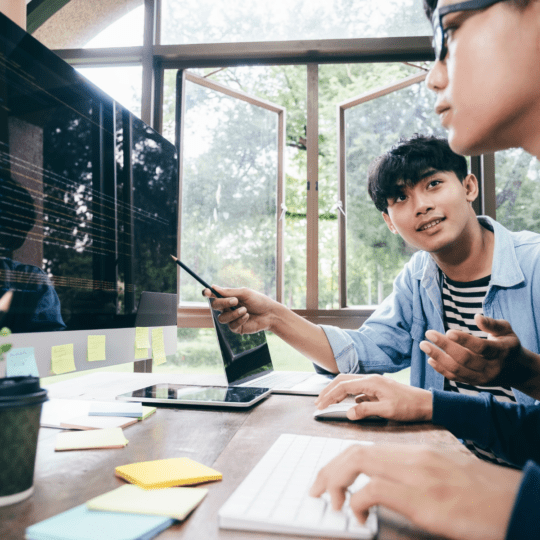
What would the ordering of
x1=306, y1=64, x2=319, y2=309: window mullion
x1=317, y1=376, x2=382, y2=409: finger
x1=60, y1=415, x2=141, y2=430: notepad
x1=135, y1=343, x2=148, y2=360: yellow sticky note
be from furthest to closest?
1. x1=306, y1=64, x2=319, y2=309: window mullion
2. x1=135, y1=343, x2=148, y2=360: yellow sticky note
3. x1=317, y1=376, x2=382, y2=409: finger
4. x1=60, y1=415, x2=141, y2=430: notepad

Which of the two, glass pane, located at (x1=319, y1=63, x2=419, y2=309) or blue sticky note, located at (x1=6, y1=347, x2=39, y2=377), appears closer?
blue sticky note, located at (x1=6, y1=347, x2=39, y2=377)

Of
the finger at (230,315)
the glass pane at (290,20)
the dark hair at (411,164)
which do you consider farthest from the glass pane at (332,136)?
the finger at (230,315)

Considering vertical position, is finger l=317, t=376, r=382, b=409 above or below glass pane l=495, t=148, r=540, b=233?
below

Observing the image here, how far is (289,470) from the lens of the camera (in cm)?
48

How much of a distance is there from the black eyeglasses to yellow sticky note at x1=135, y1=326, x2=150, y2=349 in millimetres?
829

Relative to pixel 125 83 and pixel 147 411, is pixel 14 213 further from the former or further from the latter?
pixel 125 83

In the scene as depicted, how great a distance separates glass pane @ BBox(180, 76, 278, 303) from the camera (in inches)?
90.4

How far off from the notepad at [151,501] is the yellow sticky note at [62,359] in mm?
367

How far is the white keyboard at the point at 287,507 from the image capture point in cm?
35

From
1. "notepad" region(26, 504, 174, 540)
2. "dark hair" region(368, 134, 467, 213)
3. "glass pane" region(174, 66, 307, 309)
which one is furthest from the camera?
"glass pane" region(174, 66, 307, 309)

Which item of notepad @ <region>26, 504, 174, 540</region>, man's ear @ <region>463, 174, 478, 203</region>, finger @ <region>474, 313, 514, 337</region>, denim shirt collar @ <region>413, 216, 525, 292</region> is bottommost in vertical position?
notepad @ <region>26, 504, 174, 540</region>

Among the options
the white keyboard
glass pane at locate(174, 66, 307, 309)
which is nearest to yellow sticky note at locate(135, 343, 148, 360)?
the white keyboard

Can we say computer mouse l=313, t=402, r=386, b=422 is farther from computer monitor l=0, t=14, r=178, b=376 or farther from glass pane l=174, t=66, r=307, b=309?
glass pane l=174, t=66, r=307, b=309

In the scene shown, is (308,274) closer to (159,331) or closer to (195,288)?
(195,288)
